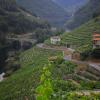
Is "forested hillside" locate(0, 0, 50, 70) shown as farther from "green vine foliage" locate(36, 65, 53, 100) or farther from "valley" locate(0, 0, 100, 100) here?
"green vine foliage" locate(36, 65, 53, 100)

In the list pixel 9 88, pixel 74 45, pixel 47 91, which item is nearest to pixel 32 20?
pixel 74 45

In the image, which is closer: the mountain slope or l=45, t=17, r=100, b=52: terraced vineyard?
l=45, t=17, r=100, b=52: terraced vineyard

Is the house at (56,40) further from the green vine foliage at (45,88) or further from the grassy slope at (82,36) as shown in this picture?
the green vine foliage at (45,88)

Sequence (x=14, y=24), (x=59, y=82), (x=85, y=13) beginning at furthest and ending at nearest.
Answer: (x=85, y=13), (x=14, y=24), (x=59, y=82)

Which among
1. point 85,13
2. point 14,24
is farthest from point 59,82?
point 85,13

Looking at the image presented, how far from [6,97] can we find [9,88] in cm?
471

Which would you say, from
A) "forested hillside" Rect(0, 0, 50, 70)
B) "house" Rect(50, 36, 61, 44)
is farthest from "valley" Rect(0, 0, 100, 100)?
"forested hillside" Rect(0, 0, 50, 70)

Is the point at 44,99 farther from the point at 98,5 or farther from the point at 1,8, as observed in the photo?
the point at 98,5

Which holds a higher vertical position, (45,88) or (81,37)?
(81,37)

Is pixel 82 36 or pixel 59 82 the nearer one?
pixel 59 82

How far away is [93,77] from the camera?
4006 centimetres

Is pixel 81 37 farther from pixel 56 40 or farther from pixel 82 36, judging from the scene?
pixel 56 40

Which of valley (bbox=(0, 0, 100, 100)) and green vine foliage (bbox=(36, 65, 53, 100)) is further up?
green vine foliage (bbox=(36, 65, 53, 100))

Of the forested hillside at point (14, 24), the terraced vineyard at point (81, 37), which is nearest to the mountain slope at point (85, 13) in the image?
the forested hillside at point (14, 24)
